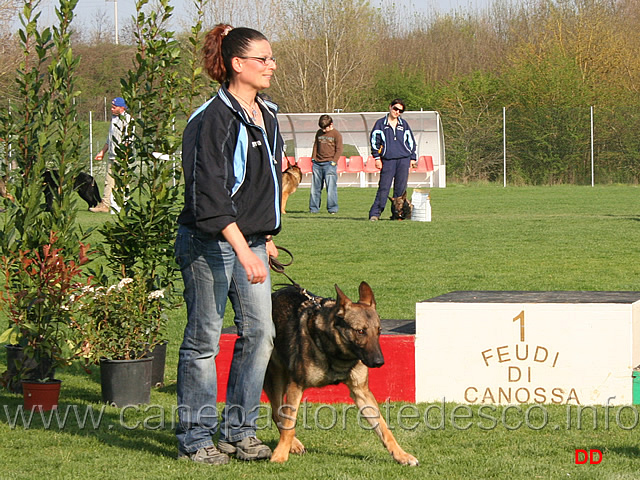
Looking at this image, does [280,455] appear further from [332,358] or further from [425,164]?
[425,164]

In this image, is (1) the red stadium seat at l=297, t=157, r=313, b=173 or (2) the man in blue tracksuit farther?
(1) the red stadium seat at l=297, t=157, r=313, b=173

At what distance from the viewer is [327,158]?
67.5 ft

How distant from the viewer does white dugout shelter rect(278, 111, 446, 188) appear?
109 ft

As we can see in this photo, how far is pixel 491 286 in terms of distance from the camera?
9.99m

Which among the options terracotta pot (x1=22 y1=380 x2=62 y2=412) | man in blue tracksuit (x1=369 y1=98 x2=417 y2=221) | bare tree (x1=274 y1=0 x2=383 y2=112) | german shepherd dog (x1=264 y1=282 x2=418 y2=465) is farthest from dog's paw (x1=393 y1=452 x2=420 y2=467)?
bare tree (x1=274 y1=0 x2=383 y2=112)

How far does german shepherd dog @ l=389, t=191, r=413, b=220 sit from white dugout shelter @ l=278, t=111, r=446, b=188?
14.4 metres

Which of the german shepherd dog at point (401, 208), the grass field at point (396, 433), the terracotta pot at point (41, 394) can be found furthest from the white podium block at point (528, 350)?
the german shepherd dog at point (401, 208)

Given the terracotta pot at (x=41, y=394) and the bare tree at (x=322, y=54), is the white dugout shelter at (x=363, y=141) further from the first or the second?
the terracotta pot at (x=41, y=394)

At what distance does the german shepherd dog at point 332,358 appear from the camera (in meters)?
4.56

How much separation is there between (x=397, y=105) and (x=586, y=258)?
618cm

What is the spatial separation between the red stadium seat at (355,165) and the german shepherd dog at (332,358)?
2842cm

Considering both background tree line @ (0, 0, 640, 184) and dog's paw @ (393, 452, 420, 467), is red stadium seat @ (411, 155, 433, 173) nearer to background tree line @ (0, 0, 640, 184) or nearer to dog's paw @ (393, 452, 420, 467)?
background tree line @ (0, 0, 640, 184)

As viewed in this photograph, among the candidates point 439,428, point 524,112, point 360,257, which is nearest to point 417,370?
point 439,428

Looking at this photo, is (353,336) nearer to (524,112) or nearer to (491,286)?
(491,286)
